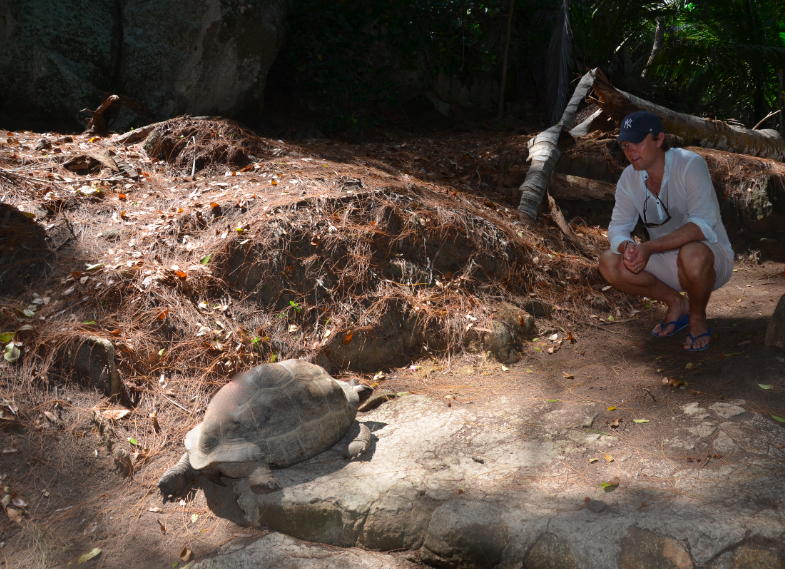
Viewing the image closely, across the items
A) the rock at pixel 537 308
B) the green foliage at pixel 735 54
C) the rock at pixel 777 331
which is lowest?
the rock at pixel 537 308

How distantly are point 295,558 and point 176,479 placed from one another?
3.35 feet

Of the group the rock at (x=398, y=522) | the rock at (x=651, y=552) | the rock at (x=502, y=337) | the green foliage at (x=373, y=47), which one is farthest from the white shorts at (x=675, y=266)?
the green foliage at (x=373, y=47)

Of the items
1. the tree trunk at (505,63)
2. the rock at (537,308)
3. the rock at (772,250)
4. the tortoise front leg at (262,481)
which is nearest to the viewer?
the tortoise front leg at (262,481)

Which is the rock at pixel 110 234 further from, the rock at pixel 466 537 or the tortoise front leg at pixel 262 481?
the rock at pixel 466 537

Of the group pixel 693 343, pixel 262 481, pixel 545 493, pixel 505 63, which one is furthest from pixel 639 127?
pixel 505 63

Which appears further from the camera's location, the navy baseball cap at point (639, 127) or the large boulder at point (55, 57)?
the large boulder at point (55, 57)

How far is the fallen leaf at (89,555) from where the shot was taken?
2.97 metres

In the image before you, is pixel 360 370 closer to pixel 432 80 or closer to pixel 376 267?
pixel 376 267

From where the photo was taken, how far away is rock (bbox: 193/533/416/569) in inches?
111

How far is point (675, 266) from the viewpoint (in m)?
4.50

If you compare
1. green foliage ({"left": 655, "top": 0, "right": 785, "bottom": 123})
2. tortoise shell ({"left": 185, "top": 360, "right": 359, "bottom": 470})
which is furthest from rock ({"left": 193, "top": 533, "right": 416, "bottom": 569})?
green foliage ({"left": 655, "top": 0, "right": 785, "bottom": 123})

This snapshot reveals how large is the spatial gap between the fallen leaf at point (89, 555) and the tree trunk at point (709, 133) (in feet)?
27.9

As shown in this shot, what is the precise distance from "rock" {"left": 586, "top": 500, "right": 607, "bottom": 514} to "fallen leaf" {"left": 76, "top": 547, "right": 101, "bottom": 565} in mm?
2824

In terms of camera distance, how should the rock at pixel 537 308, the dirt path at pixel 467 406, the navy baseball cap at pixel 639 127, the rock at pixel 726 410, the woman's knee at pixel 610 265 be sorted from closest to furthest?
the dirt path at pixel 467 406
the rock at pixel 726 410
the navy baseball cap at pixel 639 127
the woman's knee at pixel 610 265
the rock at pixel 537 308
